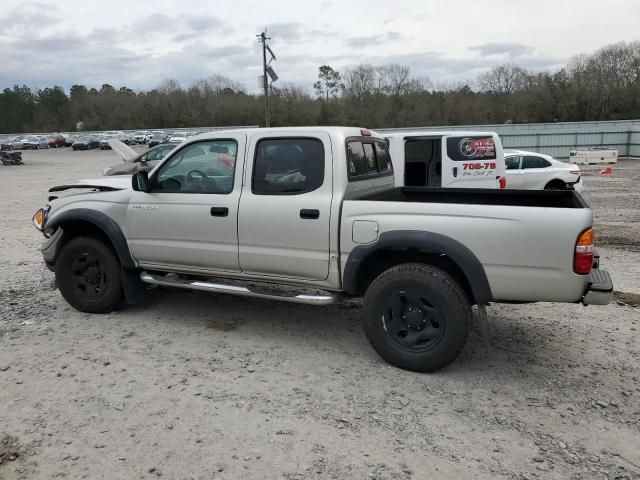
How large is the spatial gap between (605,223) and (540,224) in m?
8.58

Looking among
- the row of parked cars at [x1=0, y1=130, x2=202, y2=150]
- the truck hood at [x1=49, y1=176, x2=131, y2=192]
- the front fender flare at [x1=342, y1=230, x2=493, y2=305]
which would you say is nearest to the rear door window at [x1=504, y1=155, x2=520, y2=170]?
the truck hood at [x1=49, y1=176, x2=131, y2=192]

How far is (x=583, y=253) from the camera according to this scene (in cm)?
355

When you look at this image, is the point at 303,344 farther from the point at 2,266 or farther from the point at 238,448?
the point at 2,266

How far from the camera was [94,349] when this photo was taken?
15.2 ft

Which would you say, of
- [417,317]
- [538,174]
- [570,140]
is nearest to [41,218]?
[417,317]

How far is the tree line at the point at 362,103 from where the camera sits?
59.7 meters

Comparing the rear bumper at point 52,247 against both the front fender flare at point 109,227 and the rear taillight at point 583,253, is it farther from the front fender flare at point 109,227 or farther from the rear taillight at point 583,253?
the rear taillight at point 583,253

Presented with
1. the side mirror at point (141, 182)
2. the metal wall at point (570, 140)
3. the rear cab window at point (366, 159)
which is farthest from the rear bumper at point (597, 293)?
the metal wall at point (570, 140)

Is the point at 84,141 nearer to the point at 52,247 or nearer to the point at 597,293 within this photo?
the point at 52,247

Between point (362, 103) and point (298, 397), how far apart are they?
79850 millimetres

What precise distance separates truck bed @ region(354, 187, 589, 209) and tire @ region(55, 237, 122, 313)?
2721 millimetres

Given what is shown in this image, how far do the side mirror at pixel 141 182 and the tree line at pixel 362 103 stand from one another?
57.2 meters

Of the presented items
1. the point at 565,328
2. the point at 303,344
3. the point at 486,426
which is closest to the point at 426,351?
the point at 486,426

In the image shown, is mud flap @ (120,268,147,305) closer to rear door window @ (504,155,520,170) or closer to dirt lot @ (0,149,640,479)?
dirt lot @ (0,149,640,479)
